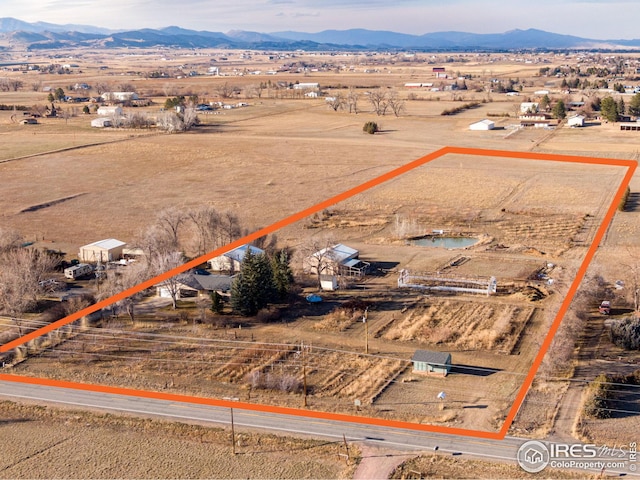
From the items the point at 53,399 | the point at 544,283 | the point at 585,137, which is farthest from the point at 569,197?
the point at 53,399

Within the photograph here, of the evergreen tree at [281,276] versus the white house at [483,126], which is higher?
the white house at [483,126]

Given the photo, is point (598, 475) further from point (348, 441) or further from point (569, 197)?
point (569, 197)

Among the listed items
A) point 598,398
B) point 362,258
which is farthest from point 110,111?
point 598,398

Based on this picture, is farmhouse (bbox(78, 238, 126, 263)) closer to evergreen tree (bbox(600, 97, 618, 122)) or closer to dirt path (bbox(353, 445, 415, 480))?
dirt path (bbox(353, 445, 415, 480))

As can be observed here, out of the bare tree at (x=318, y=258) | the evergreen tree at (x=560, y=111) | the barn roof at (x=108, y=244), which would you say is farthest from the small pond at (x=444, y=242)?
the evergreen tree at (x=560, y=111)

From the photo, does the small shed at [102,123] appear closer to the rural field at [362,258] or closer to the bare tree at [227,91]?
the rural field at [362,258]

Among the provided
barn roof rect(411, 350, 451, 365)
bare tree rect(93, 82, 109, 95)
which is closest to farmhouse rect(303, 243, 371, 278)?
barn roof rect(411, 350, 451, 365)
